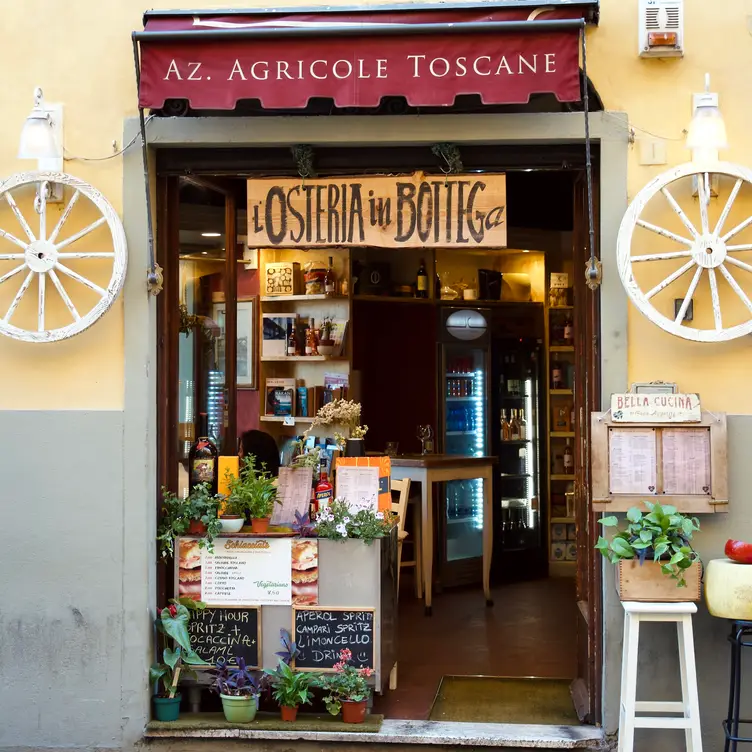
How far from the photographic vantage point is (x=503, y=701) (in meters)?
5.62

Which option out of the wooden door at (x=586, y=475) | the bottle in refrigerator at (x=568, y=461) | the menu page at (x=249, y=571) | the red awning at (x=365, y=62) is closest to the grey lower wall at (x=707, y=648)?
the wooden door at (x=586, y=475)

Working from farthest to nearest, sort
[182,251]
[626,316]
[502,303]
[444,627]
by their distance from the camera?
[502,303] → [444,627] → [182,251] → [626,316]

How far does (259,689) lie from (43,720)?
107 centimetres

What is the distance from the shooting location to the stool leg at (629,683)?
4489 mm

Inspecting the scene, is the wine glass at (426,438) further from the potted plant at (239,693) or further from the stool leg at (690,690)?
the stool leg at (690,690)

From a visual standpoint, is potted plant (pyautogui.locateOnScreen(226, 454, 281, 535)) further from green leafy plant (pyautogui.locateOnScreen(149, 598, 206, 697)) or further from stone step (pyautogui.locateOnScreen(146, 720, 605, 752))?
stone step (pyautogui.locateOnScreen(146, 720, 605, 752))

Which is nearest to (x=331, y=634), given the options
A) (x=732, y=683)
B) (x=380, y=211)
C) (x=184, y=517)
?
(x=184, y=517)

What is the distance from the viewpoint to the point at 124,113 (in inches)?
206

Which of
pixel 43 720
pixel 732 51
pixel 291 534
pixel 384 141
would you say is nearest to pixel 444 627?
pixel 291 534

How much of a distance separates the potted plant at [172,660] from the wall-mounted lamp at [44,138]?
82.1 inches

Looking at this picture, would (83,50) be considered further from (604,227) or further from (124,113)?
(604,227)

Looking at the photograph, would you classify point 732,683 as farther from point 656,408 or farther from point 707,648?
point 656,408

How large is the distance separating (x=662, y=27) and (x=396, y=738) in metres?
3.54

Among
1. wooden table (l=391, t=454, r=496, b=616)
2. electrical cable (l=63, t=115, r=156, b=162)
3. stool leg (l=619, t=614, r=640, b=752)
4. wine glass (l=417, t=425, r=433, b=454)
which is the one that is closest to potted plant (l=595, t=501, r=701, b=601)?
stool leg (l=619, t=614, r=640, b=752)
